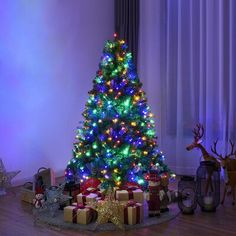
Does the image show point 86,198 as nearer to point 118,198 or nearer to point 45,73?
point 118,198

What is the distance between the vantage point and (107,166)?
355 centimetres

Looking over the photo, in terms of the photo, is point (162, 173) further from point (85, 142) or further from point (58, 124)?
point (58, 124)

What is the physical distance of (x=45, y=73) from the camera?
14.6 feet

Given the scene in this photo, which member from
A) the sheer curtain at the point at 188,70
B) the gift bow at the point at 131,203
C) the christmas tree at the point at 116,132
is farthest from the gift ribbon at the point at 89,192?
the sheer curtain at the point at 188,70

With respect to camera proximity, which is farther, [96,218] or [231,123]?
[231,123]

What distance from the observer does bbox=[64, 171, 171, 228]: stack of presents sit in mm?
2766

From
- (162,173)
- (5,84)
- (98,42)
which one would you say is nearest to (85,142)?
(162,173)

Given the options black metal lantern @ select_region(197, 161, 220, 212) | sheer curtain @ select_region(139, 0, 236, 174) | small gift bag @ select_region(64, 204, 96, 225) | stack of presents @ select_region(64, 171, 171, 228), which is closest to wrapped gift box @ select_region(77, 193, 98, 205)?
stack of presents @ select_region(64, 171, 171, 228)

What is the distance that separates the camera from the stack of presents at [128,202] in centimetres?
277

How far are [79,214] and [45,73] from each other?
2.12 m

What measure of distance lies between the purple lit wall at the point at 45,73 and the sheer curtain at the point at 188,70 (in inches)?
27.1

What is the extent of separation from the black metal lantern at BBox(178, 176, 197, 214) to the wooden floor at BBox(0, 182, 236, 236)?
0.19 feet

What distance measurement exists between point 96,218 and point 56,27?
254cm

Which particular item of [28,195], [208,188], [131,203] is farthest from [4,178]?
[208,188]
